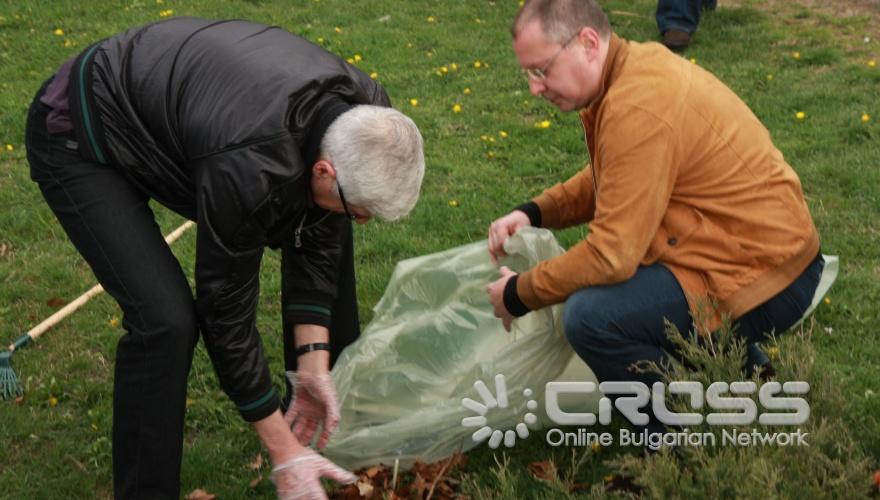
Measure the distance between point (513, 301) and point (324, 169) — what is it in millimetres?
710

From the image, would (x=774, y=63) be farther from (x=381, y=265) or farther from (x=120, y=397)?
(x=120, y=397)

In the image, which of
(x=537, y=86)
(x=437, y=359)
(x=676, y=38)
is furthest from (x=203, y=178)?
(x=676, y=38)

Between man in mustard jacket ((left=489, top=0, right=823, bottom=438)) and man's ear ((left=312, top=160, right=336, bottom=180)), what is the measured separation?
597mm

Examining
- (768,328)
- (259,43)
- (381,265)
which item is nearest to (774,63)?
(381,265)

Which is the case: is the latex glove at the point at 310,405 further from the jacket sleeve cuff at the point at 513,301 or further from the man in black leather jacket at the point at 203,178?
the jacket sleeve cuff at the point at 513,301

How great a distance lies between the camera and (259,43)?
2.76m

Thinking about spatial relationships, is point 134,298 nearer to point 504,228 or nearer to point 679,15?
point 504,228

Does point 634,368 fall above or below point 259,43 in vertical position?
below

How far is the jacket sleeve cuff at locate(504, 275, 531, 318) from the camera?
9.80 ft

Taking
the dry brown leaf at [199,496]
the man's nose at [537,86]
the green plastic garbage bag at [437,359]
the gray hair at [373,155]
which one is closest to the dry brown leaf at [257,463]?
→ the dry brown leaf at [199,496]

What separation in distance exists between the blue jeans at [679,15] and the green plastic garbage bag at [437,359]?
428cm

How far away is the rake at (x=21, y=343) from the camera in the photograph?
386 centimetres

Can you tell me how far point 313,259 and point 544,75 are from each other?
0.88m

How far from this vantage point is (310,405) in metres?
3.23
